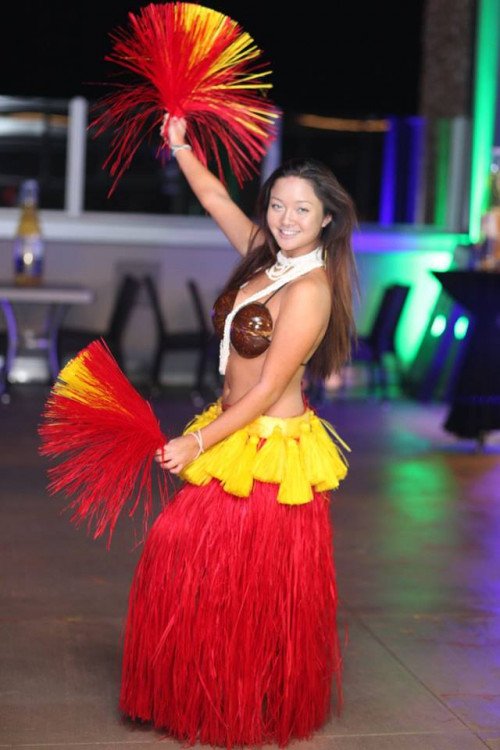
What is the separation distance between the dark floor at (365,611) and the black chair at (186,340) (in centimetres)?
206

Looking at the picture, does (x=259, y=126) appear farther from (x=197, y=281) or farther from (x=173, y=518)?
(x=197, y=281)

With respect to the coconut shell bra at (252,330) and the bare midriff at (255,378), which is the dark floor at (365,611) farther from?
the coconut shell bra at (252,330)

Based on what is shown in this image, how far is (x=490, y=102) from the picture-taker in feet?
32.5

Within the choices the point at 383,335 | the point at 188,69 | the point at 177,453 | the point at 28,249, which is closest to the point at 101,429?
the point at 177,453

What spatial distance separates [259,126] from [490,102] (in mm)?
6808

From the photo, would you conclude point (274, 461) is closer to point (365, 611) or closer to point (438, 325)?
point (365, 611)

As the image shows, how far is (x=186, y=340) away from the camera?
30.0ft

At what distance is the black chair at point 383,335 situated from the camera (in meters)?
9.22

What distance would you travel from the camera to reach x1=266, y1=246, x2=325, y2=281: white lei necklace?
3.19 meters

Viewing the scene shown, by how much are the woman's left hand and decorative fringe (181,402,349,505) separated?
0.11m

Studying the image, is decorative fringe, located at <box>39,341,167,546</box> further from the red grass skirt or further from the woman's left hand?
the red grass skirt

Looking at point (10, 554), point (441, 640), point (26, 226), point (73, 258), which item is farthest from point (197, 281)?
point (441, 640)

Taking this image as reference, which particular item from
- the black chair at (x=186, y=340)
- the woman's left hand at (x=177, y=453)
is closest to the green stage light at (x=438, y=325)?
the black chair at (x=186, y=340)

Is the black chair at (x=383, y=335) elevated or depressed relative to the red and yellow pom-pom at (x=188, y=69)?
depressed
